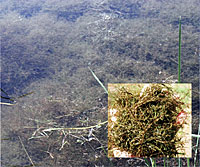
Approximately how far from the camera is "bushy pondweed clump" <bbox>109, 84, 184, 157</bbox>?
75 cm

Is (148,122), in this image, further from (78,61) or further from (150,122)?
(78,61)

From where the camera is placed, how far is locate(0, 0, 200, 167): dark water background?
5.00 ft

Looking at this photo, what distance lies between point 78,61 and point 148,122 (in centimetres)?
119

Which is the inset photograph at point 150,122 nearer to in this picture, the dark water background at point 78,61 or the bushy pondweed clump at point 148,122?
the bushy pondweed clump at point 148,122

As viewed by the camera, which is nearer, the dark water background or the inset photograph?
the inset photograph

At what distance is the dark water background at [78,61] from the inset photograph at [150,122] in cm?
64

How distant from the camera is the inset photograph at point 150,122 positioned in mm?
755

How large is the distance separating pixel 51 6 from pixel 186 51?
1.35 m

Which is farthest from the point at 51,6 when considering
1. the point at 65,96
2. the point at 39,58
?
the point at 65,96

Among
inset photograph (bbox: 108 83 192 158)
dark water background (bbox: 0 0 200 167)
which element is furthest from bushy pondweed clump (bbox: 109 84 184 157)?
dark water background (bbox: 0 0 200 167)

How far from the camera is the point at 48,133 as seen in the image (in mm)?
1567

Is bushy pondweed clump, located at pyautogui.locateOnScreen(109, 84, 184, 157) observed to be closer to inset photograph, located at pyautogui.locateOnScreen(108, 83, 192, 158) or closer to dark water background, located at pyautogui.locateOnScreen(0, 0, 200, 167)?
inset photograph, located at pyautogui.locateOnScreen(108, 83, 192, 158)

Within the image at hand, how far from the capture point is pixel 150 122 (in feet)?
2.48

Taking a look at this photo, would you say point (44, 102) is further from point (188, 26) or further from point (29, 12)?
point (188, 26)
